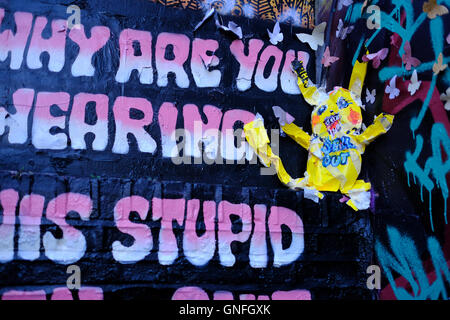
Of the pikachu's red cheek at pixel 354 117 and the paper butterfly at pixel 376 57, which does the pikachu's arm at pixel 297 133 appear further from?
the paper butterfly at pixel 376 57

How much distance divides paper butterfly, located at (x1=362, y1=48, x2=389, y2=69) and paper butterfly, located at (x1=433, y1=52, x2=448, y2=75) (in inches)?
20.4

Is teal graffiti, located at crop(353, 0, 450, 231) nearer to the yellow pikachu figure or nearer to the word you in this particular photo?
the yellow pikachu figure

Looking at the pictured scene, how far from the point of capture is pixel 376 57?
341cm

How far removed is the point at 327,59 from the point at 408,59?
791 millimetres

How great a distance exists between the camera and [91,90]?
3.32m

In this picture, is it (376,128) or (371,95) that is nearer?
(376,128)

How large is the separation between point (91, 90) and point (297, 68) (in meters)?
1.95

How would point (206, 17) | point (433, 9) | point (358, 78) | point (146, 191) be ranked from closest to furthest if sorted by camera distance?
point (433, 9) → point (146, 191) → point (358, 78) → point (206, 17)

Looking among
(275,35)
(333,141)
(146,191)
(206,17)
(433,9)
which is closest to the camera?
(433,9)

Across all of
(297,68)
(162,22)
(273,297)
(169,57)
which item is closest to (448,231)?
(273,297)

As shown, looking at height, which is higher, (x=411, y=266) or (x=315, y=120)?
(x=315, y=120)

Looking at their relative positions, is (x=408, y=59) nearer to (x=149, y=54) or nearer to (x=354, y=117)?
(x=354, y=117)

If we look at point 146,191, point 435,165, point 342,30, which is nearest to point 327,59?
point 342,30
